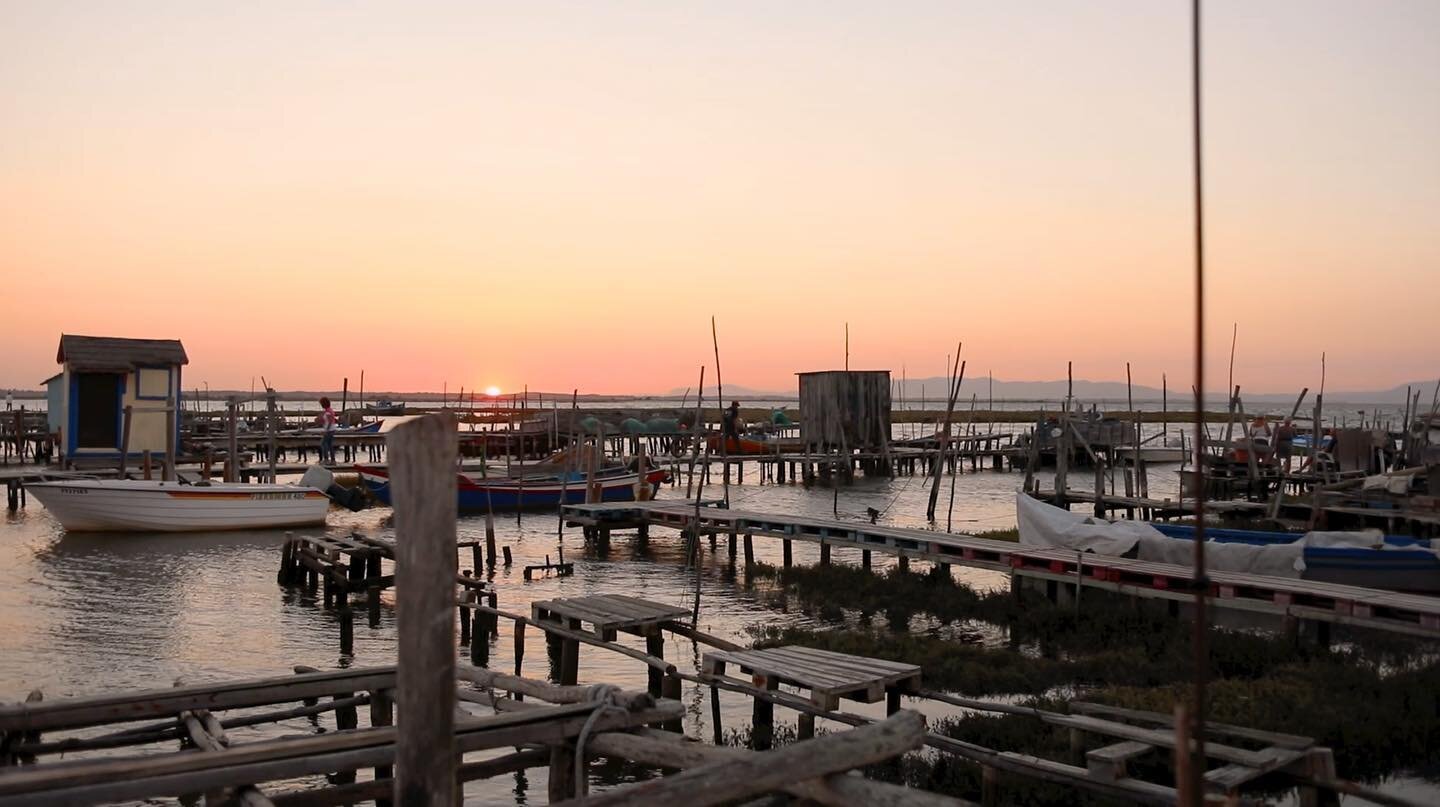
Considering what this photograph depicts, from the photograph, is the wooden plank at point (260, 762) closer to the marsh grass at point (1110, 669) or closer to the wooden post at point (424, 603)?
the wooden post at point (424, 603)

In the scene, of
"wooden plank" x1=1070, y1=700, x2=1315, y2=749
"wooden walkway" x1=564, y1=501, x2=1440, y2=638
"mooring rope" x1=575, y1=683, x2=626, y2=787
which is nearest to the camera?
"mooring rope" x1=575, y1=683, x2=626, y2=787

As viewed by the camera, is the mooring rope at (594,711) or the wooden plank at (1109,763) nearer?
the mooring rope at (594,711)

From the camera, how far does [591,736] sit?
18.5 ft

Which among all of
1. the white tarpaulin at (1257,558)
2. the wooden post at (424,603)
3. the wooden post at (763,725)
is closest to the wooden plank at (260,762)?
the wooden post at (424,603)

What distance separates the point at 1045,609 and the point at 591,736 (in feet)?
34.8

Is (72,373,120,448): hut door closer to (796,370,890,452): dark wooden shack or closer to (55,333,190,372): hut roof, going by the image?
(55,333,190,372): hut roof

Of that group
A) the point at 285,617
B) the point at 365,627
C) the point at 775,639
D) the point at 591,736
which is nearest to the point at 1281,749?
the point at 591,736

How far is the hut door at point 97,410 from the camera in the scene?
31.1 metres

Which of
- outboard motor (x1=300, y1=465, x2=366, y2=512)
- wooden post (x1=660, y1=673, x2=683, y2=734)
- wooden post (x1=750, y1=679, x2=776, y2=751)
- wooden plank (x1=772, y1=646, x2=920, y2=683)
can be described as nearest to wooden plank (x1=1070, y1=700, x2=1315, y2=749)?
wooden plank (x1=772, y1=646, x2=920, y2=683)

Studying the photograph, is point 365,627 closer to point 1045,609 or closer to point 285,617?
point 285,617

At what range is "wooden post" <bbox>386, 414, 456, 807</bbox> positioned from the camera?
4.00m

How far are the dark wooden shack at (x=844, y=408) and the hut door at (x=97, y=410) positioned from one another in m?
22.6

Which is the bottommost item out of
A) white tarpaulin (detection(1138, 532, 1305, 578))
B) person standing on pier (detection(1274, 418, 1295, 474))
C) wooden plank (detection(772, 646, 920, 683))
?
wooden plank (detection(772, 646, 920, 683))

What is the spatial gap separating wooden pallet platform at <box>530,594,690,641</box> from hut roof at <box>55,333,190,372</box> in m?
23.8
